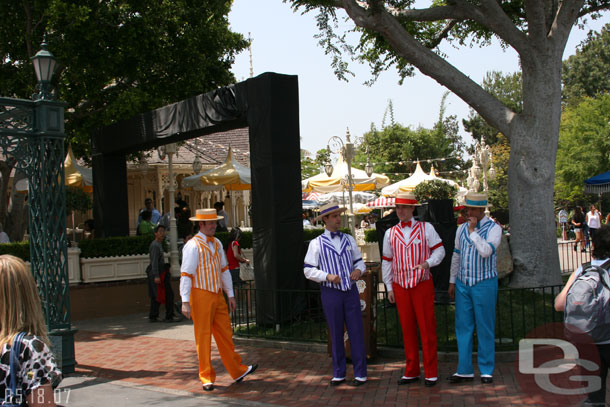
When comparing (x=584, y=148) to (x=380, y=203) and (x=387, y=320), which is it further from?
(x=387, y=320)

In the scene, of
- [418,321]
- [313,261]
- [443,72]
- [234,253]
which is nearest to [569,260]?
[443,72]

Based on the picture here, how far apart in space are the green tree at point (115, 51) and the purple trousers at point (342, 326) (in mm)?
9404

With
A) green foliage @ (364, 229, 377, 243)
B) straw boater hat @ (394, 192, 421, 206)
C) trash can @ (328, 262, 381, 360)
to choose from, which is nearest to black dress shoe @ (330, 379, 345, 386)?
trash can @ (328, 262, 381, 360)

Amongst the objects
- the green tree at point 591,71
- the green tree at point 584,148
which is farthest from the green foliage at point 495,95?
the green tree at point 584,148

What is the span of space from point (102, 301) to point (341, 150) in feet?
29.0

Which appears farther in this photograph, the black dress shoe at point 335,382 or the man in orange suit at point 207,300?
the man in orange suit at point 207,300

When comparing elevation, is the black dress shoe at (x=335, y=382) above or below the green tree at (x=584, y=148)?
below

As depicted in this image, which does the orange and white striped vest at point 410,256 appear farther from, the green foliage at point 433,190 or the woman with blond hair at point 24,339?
the green foliage at point 433,190

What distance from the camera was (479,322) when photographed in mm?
6539

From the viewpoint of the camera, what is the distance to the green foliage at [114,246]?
45.4 ft

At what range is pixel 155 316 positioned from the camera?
1261cm

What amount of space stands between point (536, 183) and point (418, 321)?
4.41 metres

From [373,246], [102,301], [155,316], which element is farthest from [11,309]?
[373,246]

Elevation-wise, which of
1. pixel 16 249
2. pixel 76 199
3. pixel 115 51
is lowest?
pixel 16 249
